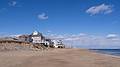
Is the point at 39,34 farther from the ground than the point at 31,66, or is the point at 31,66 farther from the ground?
the point at 39,34

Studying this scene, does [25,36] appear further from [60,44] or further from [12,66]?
[12,66]

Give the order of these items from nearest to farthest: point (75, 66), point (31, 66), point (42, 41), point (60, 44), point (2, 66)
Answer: point (2, 66) < point (31, 66) < point (75, 66) < point (42, 41) < point (60, 44)

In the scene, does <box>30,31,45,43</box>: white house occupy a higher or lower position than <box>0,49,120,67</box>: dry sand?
higher

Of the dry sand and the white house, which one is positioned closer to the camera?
the dry sand

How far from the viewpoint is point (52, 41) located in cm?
14750

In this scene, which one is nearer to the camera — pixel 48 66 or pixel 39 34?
pixel 48 66

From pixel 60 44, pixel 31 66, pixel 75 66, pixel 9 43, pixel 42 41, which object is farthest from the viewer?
pixel 60 44

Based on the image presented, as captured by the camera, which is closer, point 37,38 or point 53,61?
point 53,61

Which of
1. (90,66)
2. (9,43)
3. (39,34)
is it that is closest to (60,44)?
(39,34)

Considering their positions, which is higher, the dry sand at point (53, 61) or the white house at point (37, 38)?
the white house at point (37, 38)

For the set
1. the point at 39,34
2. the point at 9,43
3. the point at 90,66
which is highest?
the point at 39,34

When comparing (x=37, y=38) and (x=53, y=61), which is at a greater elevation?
(x=37, y=38)

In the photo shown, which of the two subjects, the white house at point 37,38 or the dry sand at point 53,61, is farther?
the white house at point 37,38

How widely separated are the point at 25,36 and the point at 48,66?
4746 inches
